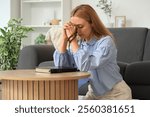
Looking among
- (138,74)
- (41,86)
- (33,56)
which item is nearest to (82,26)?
(41,86)

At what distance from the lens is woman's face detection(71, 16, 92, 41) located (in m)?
2.06

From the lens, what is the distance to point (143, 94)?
9.76 ft

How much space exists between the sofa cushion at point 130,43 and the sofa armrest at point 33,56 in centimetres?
83

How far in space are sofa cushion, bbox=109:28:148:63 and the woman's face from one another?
5.19ft

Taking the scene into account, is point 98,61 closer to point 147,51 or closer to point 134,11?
point 147,51

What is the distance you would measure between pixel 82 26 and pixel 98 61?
0.89ft

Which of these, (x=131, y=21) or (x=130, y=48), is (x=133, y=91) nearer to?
(x=130, y=48)

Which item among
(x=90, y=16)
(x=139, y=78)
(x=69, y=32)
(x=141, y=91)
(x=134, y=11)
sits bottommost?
(x=141, y=91)

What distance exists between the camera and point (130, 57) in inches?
143

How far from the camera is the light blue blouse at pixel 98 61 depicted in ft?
6.37

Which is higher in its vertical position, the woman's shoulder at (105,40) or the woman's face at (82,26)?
the woman's face at (82,26)

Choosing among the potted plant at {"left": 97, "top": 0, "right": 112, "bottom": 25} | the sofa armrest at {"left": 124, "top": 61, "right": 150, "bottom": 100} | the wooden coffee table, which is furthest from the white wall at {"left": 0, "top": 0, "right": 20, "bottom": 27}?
the wooden coffee table

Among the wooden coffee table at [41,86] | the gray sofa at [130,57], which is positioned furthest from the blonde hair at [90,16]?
the gray sofa at [130,57]

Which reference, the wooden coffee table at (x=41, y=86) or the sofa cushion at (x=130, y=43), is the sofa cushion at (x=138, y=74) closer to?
the sofa cushion at (x=130, y=43)
